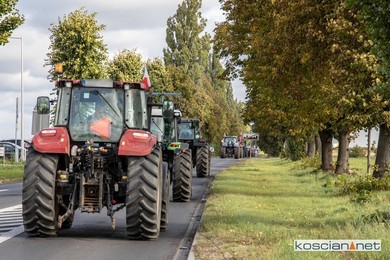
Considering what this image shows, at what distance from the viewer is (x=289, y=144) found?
62.8m

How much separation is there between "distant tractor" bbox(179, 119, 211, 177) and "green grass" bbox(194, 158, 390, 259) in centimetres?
918

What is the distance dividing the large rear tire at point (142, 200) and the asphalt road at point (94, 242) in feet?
0.74

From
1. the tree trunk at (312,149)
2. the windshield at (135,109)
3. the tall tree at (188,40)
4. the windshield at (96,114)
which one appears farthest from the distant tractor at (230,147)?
the windshield at (96,114)

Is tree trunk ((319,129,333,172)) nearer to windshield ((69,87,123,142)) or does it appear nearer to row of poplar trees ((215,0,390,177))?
row of poplar trees ((215,0,390,177))

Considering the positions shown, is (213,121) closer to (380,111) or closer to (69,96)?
(380,111)

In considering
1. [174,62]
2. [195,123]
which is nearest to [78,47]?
[195,123]

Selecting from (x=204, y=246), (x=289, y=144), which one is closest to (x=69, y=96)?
(x=204, y=246)

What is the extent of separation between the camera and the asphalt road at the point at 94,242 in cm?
1100

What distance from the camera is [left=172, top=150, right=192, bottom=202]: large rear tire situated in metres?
21.0

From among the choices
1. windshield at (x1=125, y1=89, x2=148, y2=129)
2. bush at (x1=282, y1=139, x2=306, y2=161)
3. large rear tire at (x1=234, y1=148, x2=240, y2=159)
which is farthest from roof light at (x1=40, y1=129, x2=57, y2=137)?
large rear tire at (x1=234, y1=148, x2=240, y2=159)

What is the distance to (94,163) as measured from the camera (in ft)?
42.5

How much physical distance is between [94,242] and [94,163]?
1349 mm

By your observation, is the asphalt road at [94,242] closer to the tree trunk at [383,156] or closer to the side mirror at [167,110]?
the side mirror at [167,110]

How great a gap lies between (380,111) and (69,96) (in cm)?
1083
